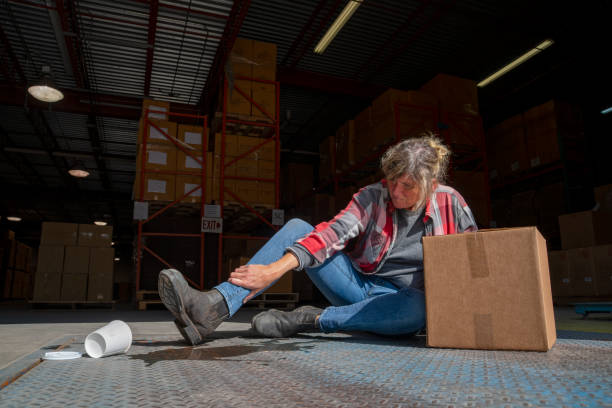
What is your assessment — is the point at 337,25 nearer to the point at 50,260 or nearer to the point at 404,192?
the point at 404,192

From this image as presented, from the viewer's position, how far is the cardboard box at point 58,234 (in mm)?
7598

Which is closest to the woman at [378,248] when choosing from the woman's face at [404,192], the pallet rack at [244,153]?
the woman's face at [404,192]

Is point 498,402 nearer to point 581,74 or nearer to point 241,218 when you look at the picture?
point 241,218

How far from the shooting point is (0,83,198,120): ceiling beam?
8.65m

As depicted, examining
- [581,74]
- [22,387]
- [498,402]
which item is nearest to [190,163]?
[22,387]

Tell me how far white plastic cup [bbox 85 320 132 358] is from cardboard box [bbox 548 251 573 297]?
6.68 meters

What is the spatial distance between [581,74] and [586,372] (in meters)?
9.45

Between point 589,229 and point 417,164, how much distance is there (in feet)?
19.4

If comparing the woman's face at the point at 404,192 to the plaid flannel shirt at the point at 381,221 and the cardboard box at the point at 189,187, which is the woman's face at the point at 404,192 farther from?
the cardboard box at the point at 189,187

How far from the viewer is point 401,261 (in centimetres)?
198

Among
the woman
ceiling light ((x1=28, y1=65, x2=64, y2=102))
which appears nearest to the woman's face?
the woman

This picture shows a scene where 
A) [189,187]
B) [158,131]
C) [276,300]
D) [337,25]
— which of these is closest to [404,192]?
[276,300]

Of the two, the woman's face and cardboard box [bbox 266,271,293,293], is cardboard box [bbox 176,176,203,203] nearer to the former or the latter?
cardboard box [bbox 266,271,293,293]

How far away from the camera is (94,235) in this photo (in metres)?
7.91
